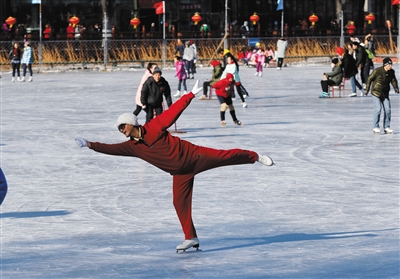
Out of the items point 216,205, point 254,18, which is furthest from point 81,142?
point 254,18

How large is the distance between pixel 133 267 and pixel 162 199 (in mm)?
3249

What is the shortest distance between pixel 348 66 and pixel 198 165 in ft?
55.6

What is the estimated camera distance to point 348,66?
24.3 m

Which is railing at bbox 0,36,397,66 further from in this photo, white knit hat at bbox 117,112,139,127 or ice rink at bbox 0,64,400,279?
white knit hat at bbox 117,112,139,127

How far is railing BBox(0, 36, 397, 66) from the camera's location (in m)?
36.8

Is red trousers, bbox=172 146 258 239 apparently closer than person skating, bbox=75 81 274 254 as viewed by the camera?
No

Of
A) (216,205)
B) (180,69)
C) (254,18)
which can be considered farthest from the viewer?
(254,18)

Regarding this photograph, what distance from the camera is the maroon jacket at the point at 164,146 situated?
7.77 m

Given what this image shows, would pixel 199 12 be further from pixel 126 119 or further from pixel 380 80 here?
pixel 126 119

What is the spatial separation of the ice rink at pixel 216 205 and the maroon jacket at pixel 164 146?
0.79m

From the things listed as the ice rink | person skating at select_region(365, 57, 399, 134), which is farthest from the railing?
person skating at select_region(365, 57, 399, 134)

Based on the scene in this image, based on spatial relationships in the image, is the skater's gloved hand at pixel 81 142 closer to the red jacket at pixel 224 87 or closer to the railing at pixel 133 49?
the red jacket at pixel 224 87

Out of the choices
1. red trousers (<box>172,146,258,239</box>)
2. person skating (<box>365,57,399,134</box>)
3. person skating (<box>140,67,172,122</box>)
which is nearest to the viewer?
red trousers (<box>172,146,258,239</box>)

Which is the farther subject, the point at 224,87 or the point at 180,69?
the point at 180,69
